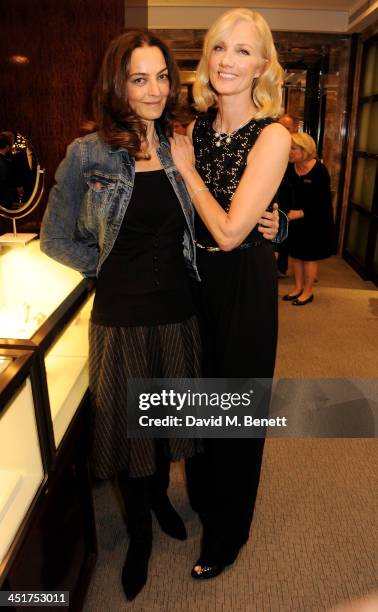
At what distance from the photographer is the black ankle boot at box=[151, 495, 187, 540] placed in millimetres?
2080

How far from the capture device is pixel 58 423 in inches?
57.9

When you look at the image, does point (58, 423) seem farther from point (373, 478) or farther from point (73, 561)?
point (373, 478)

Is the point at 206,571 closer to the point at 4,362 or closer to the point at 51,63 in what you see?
the point at 4,362

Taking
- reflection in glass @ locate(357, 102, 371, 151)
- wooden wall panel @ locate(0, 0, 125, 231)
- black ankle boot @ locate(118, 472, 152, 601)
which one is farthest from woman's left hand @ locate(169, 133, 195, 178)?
reflection in glass @ locate(357, 102, 371, 151)

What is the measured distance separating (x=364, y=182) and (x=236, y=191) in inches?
201

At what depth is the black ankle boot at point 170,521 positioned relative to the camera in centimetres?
208

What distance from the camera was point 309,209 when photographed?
184 inches

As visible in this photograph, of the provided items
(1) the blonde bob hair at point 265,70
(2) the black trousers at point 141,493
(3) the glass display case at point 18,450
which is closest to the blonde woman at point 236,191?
(1) the blonde bob hair at point 265,70

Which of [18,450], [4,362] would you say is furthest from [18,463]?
[4,362]

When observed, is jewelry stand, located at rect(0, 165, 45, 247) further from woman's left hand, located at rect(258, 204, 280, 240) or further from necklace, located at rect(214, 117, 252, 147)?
woman's left hand, located at rect(258, 204, 280, 240)

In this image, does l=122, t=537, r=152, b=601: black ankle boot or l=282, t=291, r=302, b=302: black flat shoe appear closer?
l=122, t=537, r=152, b=601: black ankle boot

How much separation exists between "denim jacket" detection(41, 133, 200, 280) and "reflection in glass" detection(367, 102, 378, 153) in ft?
15.7

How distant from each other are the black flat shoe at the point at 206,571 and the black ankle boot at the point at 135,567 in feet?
0.62

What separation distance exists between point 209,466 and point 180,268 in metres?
0.79
